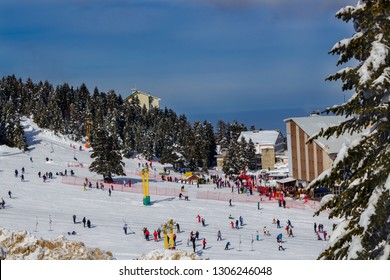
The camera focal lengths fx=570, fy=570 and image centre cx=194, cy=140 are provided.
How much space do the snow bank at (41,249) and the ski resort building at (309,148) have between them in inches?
2093

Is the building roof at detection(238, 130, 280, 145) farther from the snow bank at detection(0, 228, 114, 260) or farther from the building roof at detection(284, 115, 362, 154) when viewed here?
the snow bank at detection(0, 228, 114, 260)

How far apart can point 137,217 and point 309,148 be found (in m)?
34.3

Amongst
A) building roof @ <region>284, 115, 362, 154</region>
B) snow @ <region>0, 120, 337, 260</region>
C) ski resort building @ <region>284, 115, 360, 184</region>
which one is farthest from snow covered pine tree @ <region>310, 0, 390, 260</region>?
building roof @ <region>284, 115, 362, 154</region>

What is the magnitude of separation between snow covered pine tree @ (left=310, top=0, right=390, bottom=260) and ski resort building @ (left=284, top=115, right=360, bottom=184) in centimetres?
5852

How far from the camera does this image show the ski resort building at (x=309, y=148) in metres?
66.8

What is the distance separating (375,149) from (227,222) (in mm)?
35354

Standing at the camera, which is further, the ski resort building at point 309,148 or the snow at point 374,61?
the ski resort building at point 309,148

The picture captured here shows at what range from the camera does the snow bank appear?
14.8 metres

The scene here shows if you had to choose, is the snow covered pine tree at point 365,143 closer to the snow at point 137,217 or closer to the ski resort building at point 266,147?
the snow at point 137,217

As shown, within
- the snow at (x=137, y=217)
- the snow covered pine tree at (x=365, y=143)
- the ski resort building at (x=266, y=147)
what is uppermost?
the ski resort building at (x=266, y=147)

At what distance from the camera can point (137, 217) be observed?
1692 inches

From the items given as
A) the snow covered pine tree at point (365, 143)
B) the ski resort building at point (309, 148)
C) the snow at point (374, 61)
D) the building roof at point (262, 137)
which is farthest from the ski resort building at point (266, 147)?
the snow at point (374, 61)
